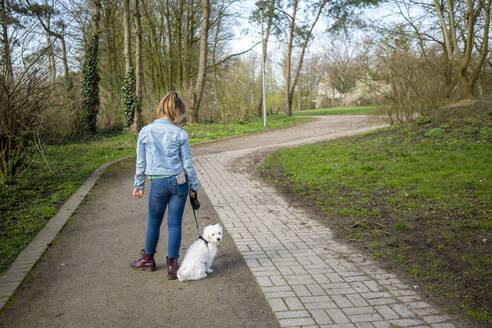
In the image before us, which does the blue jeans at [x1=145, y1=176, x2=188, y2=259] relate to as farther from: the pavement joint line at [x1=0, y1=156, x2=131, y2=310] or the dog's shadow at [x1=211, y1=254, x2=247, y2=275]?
the pavement joint line at [x1=0, y1=156, x2=131, y2=310]

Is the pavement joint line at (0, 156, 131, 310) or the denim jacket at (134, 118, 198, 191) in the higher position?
the denim jacket at (134, 118, 198, 191)

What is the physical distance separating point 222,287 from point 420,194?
423 centimetres

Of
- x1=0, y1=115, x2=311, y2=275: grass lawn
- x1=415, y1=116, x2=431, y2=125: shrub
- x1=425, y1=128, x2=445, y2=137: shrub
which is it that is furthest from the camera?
x1=415, y1=116, x2=431, y2=125: shrub

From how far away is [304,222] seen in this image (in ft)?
20.2

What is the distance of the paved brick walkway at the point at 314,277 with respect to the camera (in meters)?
3.29

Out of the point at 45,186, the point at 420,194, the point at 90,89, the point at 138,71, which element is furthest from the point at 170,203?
the point at 90,89

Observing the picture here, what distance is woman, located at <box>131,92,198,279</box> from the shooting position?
396cm

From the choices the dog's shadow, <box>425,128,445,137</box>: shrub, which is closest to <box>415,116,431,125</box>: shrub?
<box>425,128,445,137</box>: shrub

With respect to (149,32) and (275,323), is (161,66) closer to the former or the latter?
(149,32)

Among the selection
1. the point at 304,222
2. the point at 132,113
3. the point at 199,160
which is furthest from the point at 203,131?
the point at 304,222

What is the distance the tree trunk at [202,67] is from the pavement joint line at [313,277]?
1655 centimetres

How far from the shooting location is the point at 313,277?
13.5ft

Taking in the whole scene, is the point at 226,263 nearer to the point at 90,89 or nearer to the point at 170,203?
the point at 170,203

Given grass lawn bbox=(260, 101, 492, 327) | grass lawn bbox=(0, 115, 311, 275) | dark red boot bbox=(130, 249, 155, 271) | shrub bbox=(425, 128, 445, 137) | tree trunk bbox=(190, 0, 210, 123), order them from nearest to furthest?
grass lawn bbox=(260, 101, 492, 327) → dark red boot bbox=(130, 249, 155, 271) → grass lawn bbox=(0, 115, 311, 275) → shrub bbox=(425, 128, 445, 137) → tree trunk bbox=(190, 0, 210, 123)
